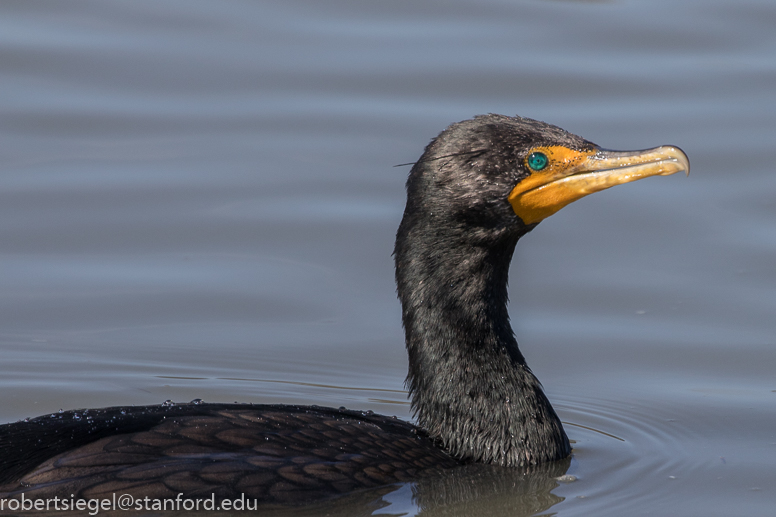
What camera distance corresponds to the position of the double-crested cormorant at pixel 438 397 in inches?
237

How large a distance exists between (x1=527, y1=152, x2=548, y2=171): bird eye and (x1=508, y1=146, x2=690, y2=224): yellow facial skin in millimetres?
16

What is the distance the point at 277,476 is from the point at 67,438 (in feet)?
3.18

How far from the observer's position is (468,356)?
6836 millimetres

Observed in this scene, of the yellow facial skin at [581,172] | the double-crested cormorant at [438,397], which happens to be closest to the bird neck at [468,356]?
the double-crested cormorant at [438,397]

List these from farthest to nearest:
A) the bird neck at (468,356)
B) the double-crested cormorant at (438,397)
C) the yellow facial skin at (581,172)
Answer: the bird neck at (468,356), the yellow facial skin at (581,172), the double-crested cormorant at (438,397)

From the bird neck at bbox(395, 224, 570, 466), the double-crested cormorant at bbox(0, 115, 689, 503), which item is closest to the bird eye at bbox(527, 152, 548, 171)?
the double-crested cormorant at bbox(0, 115, 689, 503)

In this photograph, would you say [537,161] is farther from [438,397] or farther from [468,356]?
[438,397]

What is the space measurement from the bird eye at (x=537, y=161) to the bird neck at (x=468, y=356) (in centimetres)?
39

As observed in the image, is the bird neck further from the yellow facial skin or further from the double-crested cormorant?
the yellow facial skin

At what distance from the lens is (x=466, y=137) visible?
6.59 metres

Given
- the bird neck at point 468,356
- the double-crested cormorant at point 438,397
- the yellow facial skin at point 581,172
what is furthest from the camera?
the bird neck at point 468,356

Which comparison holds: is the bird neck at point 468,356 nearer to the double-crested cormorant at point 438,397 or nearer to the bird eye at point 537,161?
the double-crested cormorant at point 438,397

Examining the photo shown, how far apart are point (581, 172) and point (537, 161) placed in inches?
10.0

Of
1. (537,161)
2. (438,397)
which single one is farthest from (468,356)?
(537,161)
